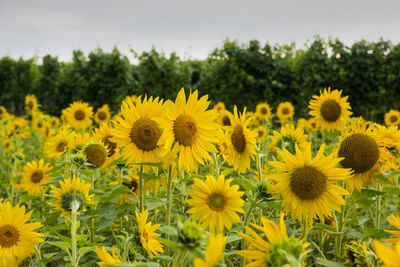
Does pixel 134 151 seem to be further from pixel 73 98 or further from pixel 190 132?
pixel 73 98

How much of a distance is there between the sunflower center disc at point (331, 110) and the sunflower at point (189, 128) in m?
1.88

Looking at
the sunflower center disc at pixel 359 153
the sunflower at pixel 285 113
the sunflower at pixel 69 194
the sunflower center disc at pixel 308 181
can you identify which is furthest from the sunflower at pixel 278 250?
the sunflower at pixel 285 113

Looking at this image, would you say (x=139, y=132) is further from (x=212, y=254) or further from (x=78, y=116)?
(x=78, y=116)

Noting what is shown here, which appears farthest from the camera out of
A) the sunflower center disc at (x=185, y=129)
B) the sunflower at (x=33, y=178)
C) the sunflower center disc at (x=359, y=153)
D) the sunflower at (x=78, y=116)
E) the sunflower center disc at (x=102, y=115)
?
the sunflower center disc at (x=102, y=115)

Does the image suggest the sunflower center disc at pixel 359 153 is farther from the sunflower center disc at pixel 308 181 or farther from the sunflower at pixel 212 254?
the sunflower at pixel 212 254

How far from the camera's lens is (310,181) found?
133cm

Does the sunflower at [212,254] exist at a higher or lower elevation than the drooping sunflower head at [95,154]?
lower

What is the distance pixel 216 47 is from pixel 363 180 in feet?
24.5

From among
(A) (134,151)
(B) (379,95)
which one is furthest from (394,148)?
(B) (379,95)

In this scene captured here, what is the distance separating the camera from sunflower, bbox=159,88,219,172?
136cm

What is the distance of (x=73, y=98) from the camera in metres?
9.30

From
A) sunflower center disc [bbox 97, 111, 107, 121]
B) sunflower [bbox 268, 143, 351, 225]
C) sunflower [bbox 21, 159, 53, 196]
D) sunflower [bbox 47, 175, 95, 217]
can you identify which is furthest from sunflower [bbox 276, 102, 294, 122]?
sunflower [bbox 268, 143, 351, 225]

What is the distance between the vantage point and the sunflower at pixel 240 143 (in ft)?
5.45

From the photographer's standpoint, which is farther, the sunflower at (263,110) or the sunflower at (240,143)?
the sunflower at (263,110)
